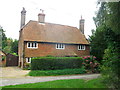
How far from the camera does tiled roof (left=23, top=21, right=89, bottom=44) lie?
2267 centimetres

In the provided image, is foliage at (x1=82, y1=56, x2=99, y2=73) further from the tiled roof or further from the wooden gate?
the wooden gate

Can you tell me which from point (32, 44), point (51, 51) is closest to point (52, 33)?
point (51, 51)

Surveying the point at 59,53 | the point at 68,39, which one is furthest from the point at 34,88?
the point at 68,39

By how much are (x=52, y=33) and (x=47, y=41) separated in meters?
3.18

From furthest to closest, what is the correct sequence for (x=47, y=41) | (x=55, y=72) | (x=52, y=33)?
1. (x=52, y=33)
2. (x=47, y=41)
3. (x=55, y=72)

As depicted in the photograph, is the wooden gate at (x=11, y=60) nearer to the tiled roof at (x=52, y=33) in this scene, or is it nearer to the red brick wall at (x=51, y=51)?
the red brick wall at (x=51, y=51)

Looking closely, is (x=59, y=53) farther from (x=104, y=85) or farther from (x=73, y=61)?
(x=104, y=85)

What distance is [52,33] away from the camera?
992 inches

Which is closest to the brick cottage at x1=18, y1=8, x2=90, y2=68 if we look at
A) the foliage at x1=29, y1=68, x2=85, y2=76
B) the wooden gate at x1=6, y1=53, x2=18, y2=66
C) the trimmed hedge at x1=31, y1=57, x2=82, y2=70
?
the wooden gate at x1=6, y1=53, x2=18, y2=66

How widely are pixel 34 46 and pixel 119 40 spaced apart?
16267 millimetres

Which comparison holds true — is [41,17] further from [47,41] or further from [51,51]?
[51,51]

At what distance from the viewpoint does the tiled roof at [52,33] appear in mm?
22675

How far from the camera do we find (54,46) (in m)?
23.5

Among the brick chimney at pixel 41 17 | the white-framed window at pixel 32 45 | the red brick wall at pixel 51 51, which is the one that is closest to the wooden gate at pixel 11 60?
the red brick wall at pixel 51 51
